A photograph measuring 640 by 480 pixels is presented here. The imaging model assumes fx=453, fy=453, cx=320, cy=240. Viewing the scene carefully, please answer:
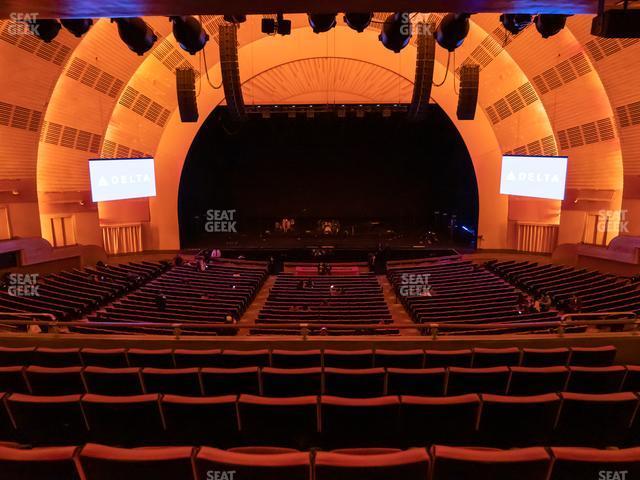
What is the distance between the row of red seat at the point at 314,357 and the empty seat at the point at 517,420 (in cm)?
120

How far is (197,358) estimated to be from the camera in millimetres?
5293

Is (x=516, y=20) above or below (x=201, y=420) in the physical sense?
above

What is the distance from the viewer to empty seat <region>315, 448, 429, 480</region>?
2764mm

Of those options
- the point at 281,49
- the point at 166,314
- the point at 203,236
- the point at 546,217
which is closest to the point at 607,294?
the point at 546,217

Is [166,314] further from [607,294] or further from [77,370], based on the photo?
[607,294]

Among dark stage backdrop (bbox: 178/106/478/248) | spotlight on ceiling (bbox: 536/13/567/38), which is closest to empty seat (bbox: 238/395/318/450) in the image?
spotlight on ceiling (bbox: 536/13/567/38)

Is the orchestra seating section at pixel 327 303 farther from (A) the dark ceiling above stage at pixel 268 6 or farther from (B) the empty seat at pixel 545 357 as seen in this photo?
(A) the dark ceiling above stage at pixel 268 6

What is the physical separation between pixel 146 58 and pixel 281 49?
571 cm

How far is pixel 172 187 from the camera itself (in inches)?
868

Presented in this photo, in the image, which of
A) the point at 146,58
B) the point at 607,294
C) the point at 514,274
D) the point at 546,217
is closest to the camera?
the point at 607,294

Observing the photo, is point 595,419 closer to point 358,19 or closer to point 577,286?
point 358,19

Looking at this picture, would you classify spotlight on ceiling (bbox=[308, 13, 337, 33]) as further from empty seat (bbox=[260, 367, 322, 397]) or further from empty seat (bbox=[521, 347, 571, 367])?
empty seat (bbox=[521, 347, 571, 367])

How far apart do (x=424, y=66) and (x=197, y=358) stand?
9.75 meters

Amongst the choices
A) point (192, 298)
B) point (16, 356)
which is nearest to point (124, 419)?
point (16, 356)
